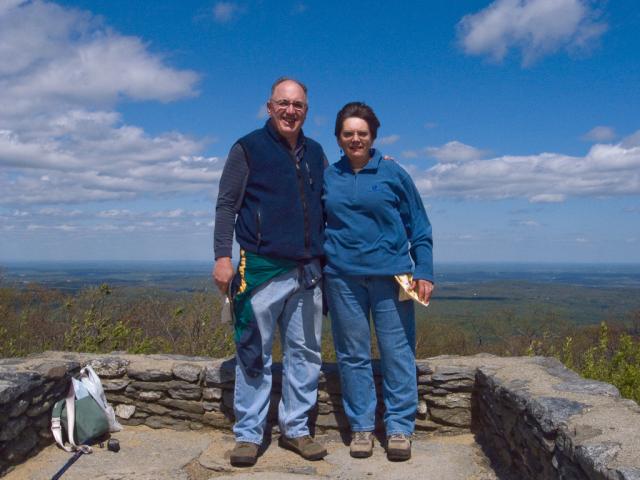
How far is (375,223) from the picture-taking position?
3.48 meters

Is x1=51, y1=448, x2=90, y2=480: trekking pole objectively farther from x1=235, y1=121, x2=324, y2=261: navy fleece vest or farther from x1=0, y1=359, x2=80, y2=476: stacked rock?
x1=235, y1=121, x2=324, y2=261: navy fleece vest

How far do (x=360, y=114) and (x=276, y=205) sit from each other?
28.9 inches

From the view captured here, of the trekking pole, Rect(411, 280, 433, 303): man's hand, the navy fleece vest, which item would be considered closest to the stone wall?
the trekking pole

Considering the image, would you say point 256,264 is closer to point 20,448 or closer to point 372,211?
point 372,211

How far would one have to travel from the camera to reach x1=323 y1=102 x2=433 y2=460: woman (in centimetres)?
347

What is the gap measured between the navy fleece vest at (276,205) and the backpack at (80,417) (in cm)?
160

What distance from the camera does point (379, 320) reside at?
141 inches

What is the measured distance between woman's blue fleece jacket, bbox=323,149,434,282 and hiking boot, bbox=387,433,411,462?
3.24 feet

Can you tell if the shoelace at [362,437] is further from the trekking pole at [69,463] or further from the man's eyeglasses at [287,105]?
the man's eyeglasses at [287,105]

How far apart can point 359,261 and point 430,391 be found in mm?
1282

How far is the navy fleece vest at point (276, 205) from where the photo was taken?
11.2 feet

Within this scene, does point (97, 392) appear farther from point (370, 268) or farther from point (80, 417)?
point (370, 268)

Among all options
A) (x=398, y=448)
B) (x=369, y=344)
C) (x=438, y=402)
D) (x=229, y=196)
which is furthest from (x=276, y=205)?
(x=438, y=402)

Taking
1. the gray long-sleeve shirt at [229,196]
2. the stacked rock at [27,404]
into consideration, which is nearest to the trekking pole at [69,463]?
the stacked rock at [27,404]
